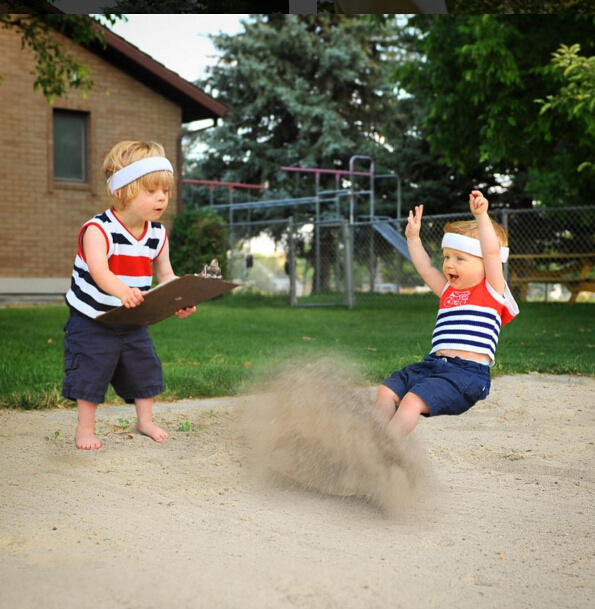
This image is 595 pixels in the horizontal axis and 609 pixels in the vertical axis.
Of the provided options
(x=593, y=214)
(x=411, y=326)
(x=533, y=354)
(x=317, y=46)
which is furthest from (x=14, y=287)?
(x=317, y=46)

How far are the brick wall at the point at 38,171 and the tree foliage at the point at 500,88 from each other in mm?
4573

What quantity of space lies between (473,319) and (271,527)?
41.8 inches

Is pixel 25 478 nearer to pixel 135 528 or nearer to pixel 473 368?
pixel 135 528

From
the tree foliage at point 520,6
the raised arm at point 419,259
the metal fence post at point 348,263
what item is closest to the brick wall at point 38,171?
the metal fence post at point 348,263

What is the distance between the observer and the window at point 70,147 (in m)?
12.4

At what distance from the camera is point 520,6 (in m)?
8.97

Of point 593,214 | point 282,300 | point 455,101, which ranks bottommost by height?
point 282,300

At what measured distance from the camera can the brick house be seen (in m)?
11.9

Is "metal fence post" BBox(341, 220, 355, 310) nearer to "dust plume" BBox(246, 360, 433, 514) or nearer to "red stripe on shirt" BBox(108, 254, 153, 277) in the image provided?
"red stripe on shirt" BBox(108, 254, 153, 277)

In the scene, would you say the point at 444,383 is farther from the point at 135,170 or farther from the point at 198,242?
the point at 198,242

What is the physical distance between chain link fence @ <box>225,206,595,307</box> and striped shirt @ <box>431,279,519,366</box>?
715 centimetres

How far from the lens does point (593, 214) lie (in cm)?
1396

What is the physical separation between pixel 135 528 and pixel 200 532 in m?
0.18

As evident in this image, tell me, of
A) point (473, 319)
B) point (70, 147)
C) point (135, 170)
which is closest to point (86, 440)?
point (135, 170)
